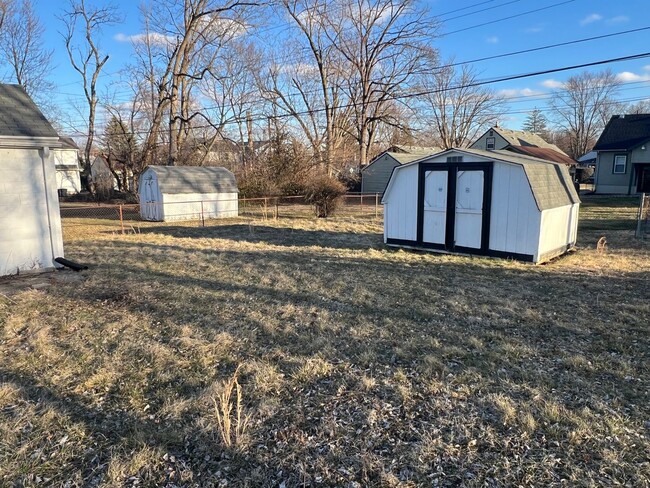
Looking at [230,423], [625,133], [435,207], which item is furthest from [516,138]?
[230,423]

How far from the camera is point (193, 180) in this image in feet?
63.0

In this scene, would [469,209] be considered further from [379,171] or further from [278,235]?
[379,171]

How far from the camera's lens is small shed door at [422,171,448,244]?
982 cm

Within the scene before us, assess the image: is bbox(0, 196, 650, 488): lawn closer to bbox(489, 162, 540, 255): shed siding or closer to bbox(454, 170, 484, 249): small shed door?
bbox(489, 162, 540, 255): shed siding

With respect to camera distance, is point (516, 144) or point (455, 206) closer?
point (455, 206)

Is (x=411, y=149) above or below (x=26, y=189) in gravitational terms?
above

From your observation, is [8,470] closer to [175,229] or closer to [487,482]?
[487,482]

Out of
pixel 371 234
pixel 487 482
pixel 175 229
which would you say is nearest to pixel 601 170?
pixel 371 234

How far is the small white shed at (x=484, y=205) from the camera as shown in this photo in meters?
8.76

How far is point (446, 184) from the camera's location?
973 cm

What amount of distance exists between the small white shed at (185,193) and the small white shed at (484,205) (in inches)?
433

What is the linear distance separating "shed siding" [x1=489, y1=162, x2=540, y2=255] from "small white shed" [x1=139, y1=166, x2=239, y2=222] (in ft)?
42.9

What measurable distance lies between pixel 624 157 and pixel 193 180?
1100 inches

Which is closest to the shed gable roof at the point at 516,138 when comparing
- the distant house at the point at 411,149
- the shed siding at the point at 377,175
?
the distant house at the point at 411,149
